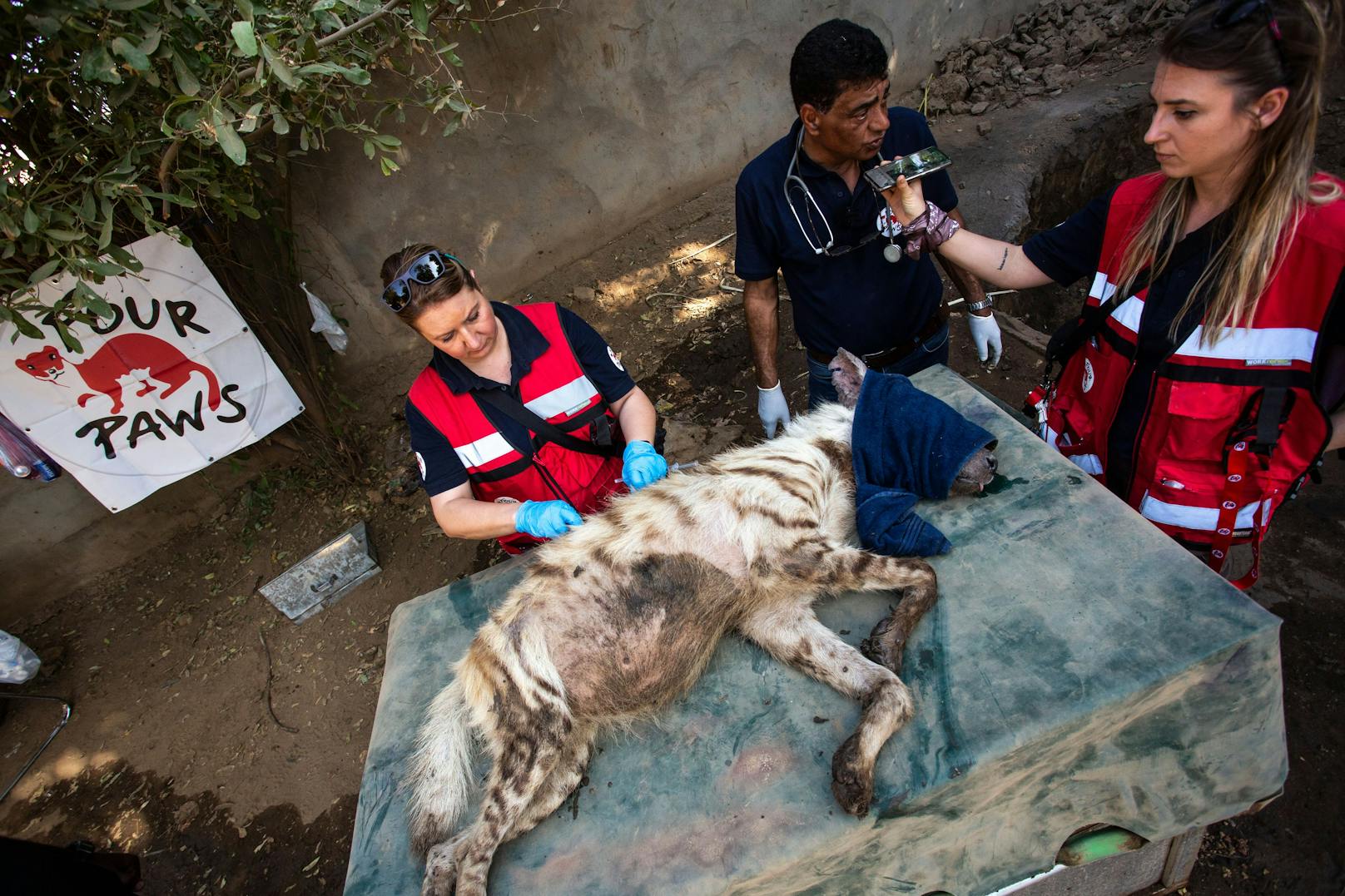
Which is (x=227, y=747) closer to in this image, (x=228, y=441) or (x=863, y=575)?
(x=228, y=441)

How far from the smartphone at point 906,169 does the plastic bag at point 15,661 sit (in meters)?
5.69

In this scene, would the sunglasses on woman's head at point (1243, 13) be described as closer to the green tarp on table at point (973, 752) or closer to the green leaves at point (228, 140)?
the green tarp on table at point (973, 752)

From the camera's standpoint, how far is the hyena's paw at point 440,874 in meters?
2.02

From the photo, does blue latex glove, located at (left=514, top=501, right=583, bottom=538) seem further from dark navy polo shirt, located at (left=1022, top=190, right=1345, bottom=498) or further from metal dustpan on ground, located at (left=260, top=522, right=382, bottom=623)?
metal dustpan on ground, located at (left=260, top=522, right=382, bottom=623)

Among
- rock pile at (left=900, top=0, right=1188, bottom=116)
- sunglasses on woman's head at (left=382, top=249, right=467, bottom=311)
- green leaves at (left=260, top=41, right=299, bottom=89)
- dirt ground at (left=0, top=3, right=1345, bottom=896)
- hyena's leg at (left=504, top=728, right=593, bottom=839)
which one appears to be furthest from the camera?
rock pile at (left=900, top=0, right=1188, bottom=116)

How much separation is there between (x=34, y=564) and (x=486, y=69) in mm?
4970

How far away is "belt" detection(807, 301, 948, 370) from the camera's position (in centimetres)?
344

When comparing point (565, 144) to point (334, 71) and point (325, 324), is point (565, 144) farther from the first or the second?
point (334, 71)

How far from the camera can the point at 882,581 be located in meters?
2.41

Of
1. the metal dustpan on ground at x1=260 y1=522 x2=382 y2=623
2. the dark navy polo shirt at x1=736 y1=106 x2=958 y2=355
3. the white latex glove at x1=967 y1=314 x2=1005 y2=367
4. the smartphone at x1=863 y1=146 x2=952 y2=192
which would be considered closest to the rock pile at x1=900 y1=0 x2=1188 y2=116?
the white latex glove at x1=967 y1=314 x2=1005 y2=367

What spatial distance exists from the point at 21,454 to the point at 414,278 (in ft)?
10.1

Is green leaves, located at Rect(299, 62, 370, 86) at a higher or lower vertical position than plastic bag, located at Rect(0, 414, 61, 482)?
higher

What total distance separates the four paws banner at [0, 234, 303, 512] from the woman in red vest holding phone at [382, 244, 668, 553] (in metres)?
2.28

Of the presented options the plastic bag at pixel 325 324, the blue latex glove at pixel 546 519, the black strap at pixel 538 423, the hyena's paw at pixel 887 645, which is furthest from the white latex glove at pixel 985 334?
the plastic bag at pixel 325 324
